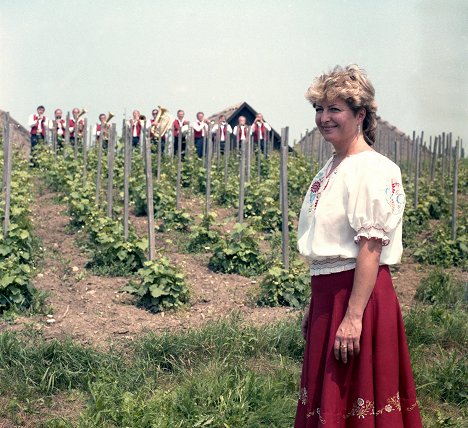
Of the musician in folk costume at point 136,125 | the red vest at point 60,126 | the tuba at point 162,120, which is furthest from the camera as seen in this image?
the red vest at point 60,126

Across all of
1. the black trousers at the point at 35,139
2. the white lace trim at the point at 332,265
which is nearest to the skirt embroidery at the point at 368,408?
the white lace trim at the point at 332,265

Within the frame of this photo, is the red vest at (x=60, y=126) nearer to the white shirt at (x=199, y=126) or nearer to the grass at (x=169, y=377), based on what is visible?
the white shirt at (x=199, y=126)

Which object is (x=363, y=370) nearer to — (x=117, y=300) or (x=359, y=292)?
(x=359, y=292)

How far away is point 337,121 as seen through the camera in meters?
2.79

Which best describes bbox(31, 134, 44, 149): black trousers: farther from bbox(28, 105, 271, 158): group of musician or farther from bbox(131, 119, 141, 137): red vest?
bbox(131, 119, 141, 137): red vest

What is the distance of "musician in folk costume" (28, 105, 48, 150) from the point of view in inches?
732

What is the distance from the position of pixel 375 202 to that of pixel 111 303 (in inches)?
163

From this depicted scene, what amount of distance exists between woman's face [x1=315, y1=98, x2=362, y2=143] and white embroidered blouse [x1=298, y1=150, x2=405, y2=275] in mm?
86

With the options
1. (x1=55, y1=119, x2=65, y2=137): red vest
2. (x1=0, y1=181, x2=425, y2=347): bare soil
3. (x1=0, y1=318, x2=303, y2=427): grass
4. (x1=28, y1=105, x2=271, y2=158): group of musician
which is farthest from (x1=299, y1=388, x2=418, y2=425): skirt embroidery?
(x1=55, y1=119, x2=65, y2=137): red vest

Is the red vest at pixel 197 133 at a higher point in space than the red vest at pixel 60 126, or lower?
lower

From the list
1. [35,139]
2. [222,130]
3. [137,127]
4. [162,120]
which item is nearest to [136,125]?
[137,127]

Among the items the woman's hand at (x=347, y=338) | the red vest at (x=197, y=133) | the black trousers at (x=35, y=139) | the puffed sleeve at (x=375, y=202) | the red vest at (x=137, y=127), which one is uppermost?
the red vest at (x=137, y=127)

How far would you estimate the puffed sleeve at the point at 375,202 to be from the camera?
8.70 feet

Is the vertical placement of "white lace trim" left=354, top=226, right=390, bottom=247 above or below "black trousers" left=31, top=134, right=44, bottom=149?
below
